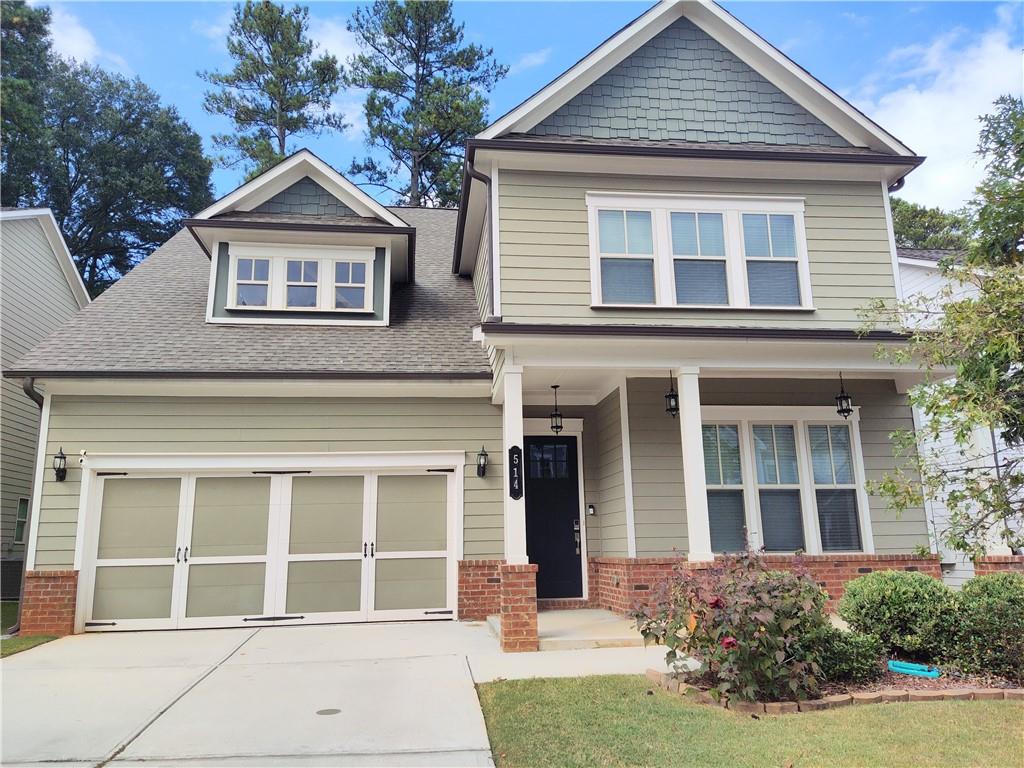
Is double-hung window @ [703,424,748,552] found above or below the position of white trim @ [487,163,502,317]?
below

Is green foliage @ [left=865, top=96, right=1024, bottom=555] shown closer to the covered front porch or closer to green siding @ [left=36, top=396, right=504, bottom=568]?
the covered front porch

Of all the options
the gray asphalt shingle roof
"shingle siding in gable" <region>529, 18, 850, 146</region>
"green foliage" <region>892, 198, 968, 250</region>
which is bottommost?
the gray asphalt shingle roof

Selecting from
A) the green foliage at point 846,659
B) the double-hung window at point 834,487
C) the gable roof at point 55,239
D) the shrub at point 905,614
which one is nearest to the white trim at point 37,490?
the gable roof at point 55,239

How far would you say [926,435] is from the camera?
595 cm

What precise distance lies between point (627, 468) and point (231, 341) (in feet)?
19.1

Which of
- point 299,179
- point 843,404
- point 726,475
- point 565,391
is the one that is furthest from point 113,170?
point 843,404

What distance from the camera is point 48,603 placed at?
28.2ft

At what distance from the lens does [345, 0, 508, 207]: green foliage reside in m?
25.1

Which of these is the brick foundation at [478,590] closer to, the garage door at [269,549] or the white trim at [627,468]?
the garage door at [269,549]

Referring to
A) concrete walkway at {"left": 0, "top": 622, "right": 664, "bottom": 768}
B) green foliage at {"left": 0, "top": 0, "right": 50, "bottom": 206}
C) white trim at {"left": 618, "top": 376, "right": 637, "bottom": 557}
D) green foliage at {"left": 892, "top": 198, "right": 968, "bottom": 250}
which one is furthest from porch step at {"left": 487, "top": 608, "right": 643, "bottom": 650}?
green foliage at {"left": 892, "top": 198, "right": 968, "bottom": 250}

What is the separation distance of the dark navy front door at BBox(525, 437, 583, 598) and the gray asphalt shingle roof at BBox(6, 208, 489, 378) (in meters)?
1.70

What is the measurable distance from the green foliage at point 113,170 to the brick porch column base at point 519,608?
1003 inches

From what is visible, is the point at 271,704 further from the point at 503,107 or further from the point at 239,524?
the point at 503,107

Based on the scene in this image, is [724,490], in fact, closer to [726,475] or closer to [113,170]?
[726,475]
